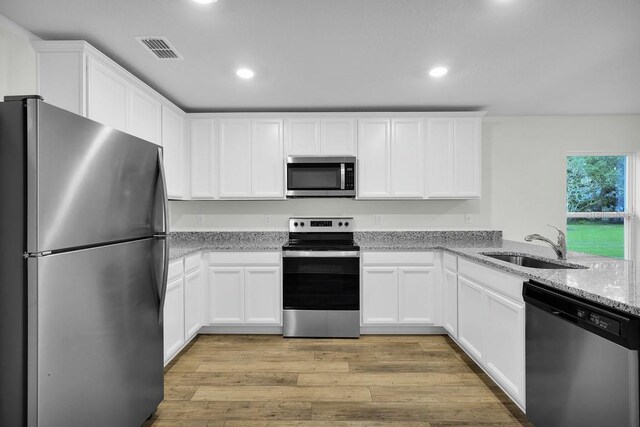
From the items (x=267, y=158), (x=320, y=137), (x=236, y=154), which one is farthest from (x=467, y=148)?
(x=236, y=154)

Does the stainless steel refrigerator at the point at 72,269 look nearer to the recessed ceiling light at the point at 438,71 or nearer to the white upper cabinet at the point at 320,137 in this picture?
the white upper cabinet at the point at 320,137

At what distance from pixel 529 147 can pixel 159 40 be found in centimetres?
407

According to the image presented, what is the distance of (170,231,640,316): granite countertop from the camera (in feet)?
5.35

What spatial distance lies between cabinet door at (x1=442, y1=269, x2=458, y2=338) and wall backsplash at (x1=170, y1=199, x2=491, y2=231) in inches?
35.5

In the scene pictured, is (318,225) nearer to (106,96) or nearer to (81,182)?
(106,96)

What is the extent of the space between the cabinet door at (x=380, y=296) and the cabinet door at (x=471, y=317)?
682 mm

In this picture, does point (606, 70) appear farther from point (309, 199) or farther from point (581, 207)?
point (309, 199)

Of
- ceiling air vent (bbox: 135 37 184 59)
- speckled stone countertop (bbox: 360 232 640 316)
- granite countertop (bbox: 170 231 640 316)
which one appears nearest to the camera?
speckled stone countertop (bbox: 360 232 640 316)

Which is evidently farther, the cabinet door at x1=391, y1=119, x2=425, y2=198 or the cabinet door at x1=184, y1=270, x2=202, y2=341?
the cabinet door at x1=391, y1=119, x2=425, y2=198

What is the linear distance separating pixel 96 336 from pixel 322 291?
2.32 m

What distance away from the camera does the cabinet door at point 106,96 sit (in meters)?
2.35

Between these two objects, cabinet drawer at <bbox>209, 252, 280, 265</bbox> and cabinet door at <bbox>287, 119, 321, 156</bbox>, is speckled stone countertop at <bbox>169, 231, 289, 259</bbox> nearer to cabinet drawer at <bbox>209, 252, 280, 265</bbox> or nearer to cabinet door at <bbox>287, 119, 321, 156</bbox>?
cabinet drawer at <bbox>209, 252, 280, 265</bbox>

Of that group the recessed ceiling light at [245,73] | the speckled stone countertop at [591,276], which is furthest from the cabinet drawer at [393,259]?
the recessed ceiling light at [245,73]

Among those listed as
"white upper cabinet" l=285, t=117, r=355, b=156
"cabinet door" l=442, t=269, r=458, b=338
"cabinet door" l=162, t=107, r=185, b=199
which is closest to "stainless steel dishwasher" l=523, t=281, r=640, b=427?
"cabinet door" l=442, t=269, r=458, b=338
